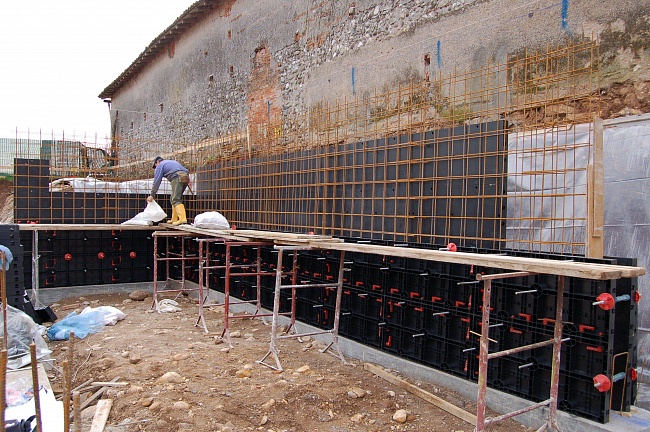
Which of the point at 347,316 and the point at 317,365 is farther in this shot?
the point at 347,316

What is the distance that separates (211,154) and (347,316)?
10979mm

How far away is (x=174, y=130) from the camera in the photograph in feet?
69.1

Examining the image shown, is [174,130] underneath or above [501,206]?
above

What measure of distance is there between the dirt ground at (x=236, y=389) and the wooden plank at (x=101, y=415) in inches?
2.5

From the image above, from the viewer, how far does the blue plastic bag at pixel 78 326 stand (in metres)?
7.91

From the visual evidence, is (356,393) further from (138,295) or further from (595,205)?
(138,295)

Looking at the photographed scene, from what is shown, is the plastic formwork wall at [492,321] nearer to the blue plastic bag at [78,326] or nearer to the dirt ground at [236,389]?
the dirt ground at [236,389]

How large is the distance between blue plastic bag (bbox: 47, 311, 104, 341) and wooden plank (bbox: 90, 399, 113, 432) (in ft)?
10.4

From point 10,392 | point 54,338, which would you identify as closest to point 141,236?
point 54,338

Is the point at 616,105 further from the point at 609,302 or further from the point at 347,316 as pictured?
the point at 347,316

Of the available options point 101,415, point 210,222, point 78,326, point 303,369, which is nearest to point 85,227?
point 78,326

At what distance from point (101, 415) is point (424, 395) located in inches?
122

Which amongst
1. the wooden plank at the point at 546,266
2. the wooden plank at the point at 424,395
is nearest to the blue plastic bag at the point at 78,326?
the wooden plank at the point at 424,395

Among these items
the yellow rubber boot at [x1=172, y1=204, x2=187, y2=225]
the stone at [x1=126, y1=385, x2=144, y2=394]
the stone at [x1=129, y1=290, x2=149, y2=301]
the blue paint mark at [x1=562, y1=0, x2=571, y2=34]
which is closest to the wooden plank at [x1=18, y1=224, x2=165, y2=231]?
the yellow rubber boot at [x1=172, y1=204, x2=187, y2=225]
